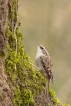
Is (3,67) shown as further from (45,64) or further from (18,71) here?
(45,64)

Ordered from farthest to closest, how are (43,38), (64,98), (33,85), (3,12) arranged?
1. (43,38)
2. (64,98)
3. (33,85)
4. (3,12)

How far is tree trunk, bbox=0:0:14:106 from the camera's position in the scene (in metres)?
4.02

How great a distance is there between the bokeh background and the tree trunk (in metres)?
4.69

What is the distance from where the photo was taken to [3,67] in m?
4.18

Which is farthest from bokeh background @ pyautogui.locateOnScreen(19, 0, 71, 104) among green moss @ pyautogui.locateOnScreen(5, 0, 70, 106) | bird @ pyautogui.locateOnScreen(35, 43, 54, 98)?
green moss @ pyautogui.locateOnScreen(5, 0, 70, 106)

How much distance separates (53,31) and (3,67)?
5.41 metres

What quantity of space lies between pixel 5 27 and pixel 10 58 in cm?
30

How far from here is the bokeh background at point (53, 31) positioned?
30.1 feet

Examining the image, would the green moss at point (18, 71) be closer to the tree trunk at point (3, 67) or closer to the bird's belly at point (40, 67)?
the tree trunk at point (3, 67)

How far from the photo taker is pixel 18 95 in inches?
168

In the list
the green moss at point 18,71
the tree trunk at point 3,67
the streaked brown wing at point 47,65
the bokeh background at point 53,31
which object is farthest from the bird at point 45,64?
the bokeh background at point 53,31

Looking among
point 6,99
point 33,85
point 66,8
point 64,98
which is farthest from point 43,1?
point 6,99

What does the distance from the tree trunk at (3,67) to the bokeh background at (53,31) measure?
15.4 ft

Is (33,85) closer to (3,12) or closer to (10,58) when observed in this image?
(10,58)
